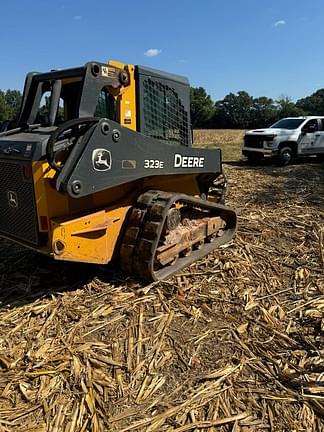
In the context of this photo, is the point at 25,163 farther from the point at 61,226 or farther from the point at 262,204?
the point at 262,204

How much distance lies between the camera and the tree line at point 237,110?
54.6 meters

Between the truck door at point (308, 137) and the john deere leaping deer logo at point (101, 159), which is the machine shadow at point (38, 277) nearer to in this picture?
the john deere leaping deer logo at point (101, 159)

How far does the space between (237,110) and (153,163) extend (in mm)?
55835

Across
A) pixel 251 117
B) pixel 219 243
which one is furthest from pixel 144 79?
pixel 251 117

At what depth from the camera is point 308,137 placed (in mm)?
16578

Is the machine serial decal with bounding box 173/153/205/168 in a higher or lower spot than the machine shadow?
higher

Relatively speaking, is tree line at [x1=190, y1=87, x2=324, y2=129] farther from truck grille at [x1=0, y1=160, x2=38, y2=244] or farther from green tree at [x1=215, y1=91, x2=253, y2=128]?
truck grille at [x1=0, y1=160, x2=38, y2=244]

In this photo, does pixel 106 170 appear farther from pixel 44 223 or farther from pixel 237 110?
pixel 237 110

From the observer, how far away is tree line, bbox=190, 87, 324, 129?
180 feet

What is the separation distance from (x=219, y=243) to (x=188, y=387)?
116 inches

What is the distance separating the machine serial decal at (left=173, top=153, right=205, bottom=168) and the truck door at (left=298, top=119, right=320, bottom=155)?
1198 cm

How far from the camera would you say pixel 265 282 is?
4906mm

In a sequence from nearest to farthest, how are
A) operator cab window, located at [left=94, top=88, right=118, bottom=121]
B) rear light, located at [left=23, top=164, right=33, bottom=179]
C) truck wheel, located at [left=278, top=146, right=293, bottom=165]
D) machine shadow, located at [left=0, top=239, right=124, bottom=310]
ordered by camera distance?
1. rear light, located at [left=23, top=164, right=33, bottom=179]
2. operator cab window, located at [left=94, top=88, right=118, bottom=121]
3. machine shadow, located at [left=0, top=239, right=124, bottom=310]
4. truck wheel, located at [left=278, top=146, right=293, bottom=165]

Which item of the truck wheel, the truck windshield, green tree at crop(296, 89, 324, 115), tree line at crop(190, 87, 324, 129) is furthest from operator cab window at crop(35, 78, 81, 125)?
green tree at crop(296, 89, 324, 115)
